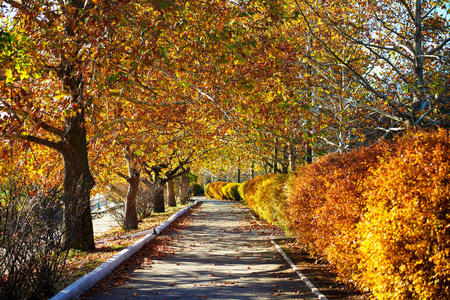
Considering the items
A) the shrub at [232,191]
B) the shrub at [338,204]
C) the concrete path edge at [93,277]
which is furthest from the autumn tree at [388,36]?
the shrub at [232,191]

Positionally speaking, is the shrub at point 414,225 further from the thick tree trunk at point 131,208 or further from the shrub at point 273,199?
the thick tree trunk at point 131,208

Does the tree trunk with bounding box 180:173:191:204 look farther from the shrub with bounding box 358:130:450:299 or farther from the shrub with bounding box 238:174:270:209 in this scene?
the shrub with bounding box 358:130:450:299

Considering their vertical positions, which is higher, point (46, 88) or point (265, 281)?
point (46, 88)

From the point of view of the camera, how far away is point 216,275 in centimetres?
796

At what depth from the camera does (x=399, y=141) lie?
498cm

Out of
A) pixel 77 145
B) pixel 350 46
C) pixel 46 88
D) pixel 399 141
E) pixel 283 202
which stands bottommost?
pixel 283 202

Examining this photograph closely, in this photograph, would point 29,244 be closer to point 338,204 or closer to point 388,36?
point 338,204

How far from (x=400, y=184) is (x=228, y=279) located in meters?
4.27

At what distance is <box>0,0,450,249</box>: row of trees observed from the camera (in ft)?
23.0

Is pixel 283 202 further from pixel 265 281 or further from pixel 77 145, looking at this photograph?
pixel 77 145

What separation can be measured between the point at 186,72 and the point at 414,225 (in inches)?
347

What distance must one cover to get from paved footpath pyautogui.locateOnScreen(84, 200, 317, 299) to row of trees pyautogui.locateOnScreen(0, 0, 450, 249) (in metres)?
1.73

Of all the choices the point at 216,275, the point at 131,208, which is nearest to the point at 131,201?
the point at 131,208

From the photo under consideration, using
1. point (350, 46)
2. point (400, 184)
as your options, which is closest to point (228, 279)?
point (400, 184)
